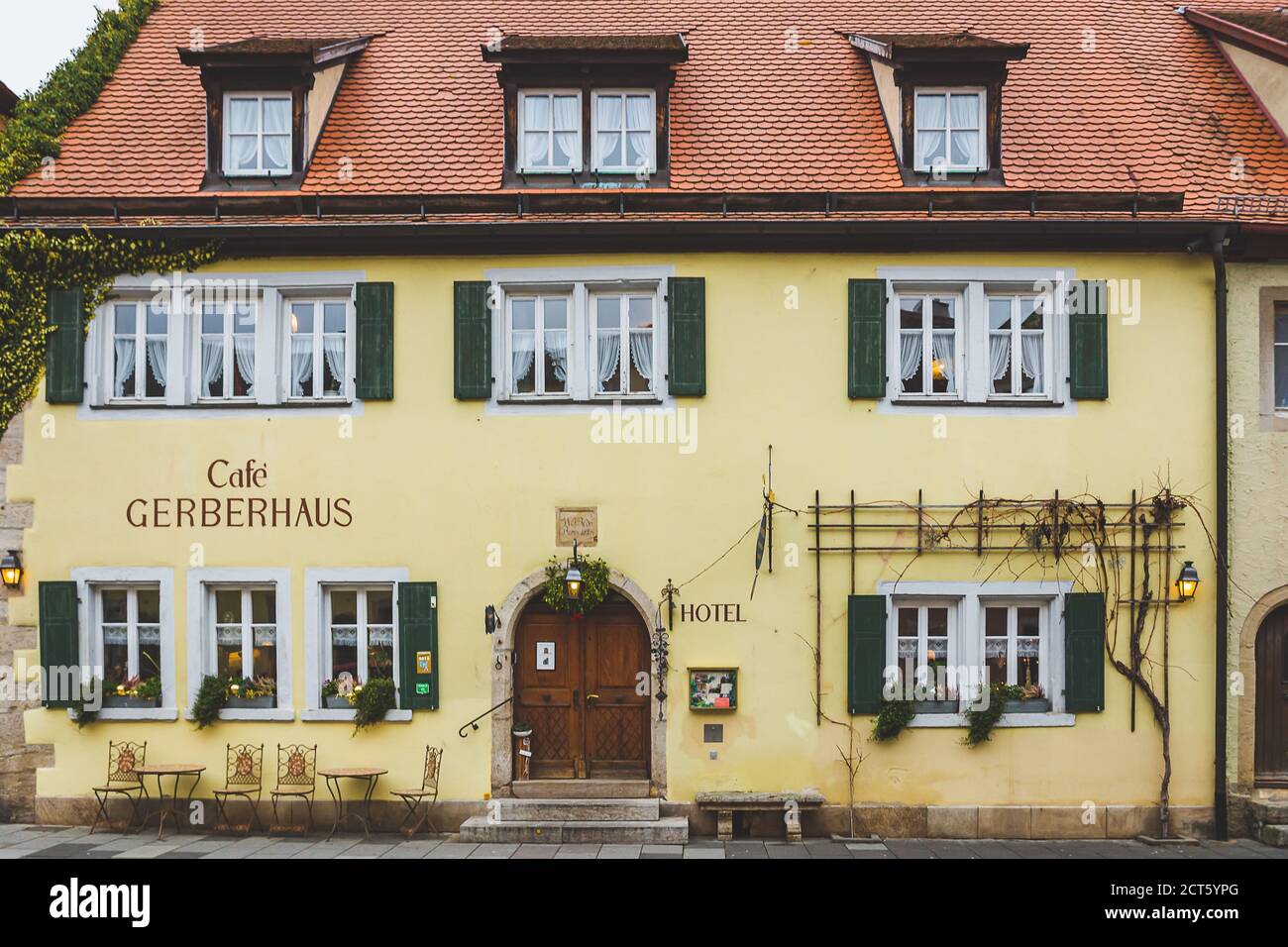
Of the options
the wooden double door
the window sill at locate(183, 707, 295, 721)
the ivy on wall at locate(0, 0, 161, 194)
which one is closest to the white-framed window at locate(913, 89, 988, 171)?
the wooden double door

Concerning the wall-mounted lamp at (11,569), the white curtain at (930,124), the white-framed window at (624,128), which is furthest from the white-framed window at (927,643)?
the wall-mounted lamp at (11,569)

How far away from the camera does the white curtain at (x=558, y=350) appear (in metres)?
11.9

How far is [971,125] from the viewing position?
12523mm

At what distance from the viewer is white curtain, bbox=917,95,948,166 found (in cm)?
1250

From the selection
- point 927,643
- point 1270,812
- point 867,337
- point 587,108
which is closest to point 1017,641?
point 927,643

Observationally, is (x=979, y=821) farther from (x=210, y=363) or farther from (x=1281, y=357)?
(x=210, y=363)

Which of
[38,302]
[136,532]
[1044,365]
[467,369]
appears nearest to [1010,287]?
[1044,365]

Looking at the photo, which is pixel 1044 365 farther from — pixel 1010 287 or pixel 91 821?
pixel 91 821

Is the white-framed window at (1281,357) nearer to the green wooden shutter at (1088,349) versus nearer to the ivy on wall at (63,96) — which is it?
the green wooden shutter at (1088,349)

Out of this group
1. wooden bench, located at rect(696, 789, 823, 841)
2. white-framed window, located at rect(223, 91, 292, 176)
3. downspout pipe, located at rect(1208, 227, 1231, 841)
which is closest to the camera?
wooden bench, located at rect(696, 789, 823, 841)

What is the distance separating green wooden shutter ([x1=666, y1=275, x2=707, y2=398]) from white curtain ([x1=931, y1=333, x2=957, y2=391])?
8.75 ft

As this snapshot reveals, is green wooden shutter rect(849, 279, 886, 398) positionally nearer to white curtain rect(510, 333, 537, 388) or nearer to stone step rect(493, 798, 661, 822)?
white curtain rect(510, 333, 537, 388)

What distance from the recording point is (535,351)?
469 inches
